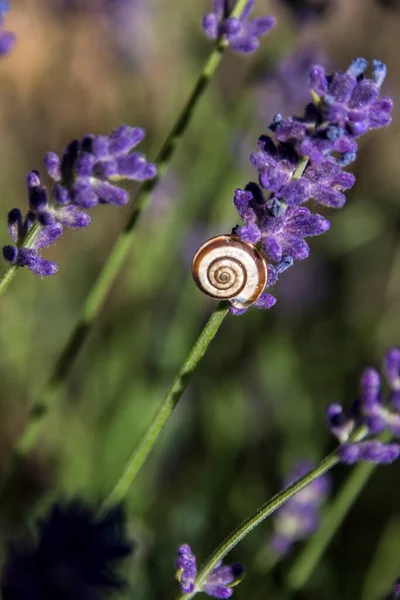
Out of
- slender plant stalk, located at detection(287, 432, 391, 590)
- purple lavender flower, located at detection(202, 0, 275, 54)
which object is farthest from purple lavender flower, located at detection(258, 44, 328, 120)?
slender plant stalk, located at detection(287, 432, 391, 590)

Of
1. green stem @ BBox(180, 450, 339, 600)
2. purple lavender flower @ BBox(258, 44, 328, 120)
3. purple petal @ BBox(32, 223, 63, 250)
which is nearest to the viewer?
green stem @ BBox(180, 450, 339, 600)

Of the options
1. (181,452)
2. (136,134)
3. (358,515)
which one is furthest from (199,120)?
(136,134)

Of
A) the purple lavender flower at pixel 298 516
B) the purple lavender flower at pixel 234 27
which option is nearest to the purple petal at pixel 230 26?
the purple lavender flower at pixel 234 27

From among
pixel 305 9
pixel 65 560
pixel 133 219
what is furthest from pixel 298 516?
pixel 305 9

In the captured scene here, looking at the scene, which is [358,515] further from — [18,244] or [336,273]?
[18,244]

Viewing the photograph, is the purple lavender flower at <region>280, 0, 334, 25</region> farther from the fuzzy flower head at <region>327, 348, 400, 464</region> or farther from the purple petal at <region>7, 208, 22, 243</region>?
the fuzzy flower head at <region>327, 348, 400, 464</region>

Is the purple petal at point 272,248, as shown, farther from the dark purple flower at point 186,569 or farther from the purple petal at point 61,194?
the dark purple flower at point 186,569

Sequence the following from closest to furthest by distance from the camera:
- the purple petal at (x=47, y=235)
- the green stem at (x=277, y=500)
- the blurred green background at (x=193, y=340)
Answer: the green stem at (x=277, y=500) → the purple petal at (x=47, y=235) → the blurred green background at (x=193, y=340)
